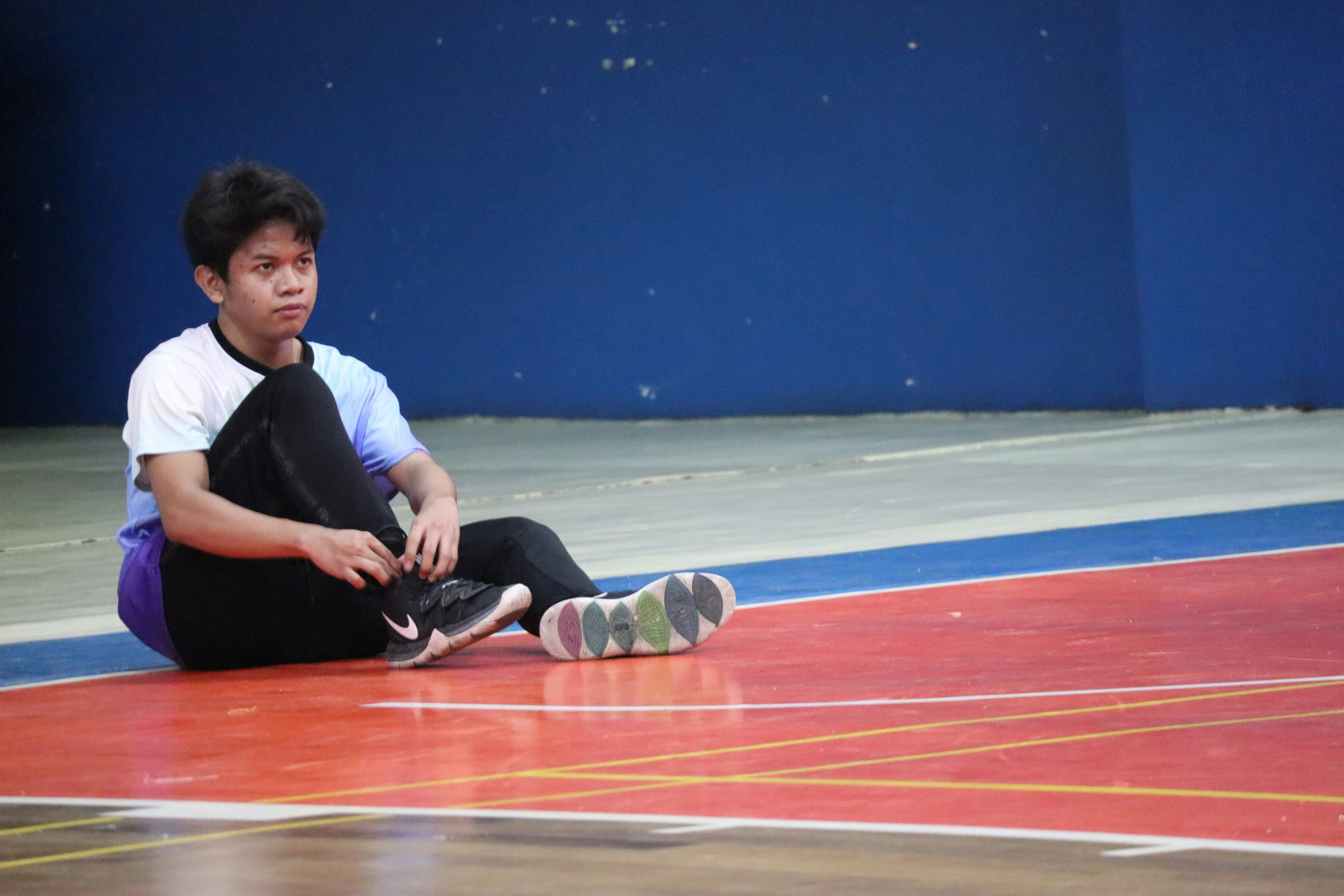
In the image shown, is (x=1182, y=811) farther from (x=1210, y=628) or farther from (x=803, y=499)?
(x=803, y=499)

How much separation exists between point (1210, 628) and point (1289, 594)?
0.41 m

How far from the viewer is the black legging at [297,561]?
11.8ft

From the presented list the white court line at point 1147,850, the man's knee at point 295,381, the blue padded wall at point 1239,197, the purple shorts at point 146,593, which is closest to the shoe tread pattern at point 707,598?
the man's knee at point 295,381

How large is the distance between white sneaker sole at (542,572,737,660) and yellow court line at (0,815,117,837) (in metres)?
1.24

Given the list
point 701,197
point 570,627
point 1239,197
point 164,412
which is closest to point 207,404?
point 164,412

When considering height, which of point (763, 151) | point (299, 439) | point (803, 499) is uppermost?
point (763, 151)

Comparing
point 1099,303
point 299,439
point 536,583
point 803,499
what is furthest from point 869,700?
point 1099,303

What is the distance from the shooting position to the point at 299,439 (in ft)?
11.8

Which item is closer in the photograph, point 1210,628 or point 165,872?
point 165,872

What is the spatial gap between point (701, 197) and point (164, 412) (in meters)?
7.40

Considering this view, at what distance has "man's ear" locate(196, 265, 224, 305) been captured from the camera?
381 cm

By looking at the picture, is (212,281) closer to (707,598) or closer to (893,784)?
(707,598)

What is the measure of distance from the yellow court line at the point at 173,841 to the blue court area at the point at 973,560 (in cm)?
164

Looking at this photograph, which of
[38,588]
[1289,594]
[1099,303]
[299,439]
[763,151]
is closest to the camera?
[299,439]
